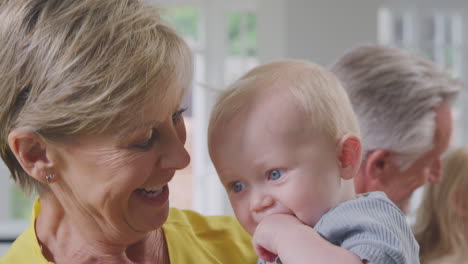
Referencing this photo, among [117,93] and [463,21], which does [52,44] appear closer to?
[117,93]

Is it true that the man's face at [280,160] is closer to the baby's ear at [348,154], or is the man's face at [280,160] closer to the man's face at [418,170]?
the baby's ear at [348,154]

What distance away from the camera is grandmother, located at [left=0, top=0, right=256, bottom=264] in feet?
4.41

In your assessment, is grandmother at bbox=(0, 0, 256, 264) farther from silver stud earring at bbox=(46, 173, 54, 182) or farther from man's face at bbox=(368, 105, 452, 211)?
man's face at bbox=(368, 105, 452, 211)

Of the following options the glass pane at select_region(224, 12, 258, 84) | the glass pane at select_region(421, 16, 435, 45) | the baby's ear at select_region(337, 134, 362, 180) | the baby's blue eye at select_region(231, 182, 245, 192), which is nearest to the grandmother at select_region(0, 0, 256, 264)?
the baby's blue eye at select_region(231, 182, 245, 192)

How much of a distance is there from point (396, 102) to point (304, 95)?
0.80m

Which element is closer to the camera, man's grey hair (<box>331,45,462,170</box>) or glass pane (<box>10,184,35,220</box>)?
man's grey hair (<box>331,45,462,170</box>)

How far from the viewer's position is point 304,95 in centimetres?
138

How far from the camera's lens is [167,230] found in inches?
64.4

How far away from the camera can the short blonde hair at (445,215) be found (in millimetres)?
2432

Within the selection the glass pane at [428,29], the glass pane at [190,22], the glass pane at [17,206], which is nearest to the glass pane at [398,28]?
the glass pane at [428,29]

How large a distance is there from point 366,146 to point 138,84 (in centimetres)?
Answer: 94

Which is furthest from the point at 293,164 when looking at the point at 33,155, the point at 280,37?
the point at 280,37

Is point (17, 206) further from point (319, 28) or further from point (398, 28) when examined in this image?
point (398, 28)

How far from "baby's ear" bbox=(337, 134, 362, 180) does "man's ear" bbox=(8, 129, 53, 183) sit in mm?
545
